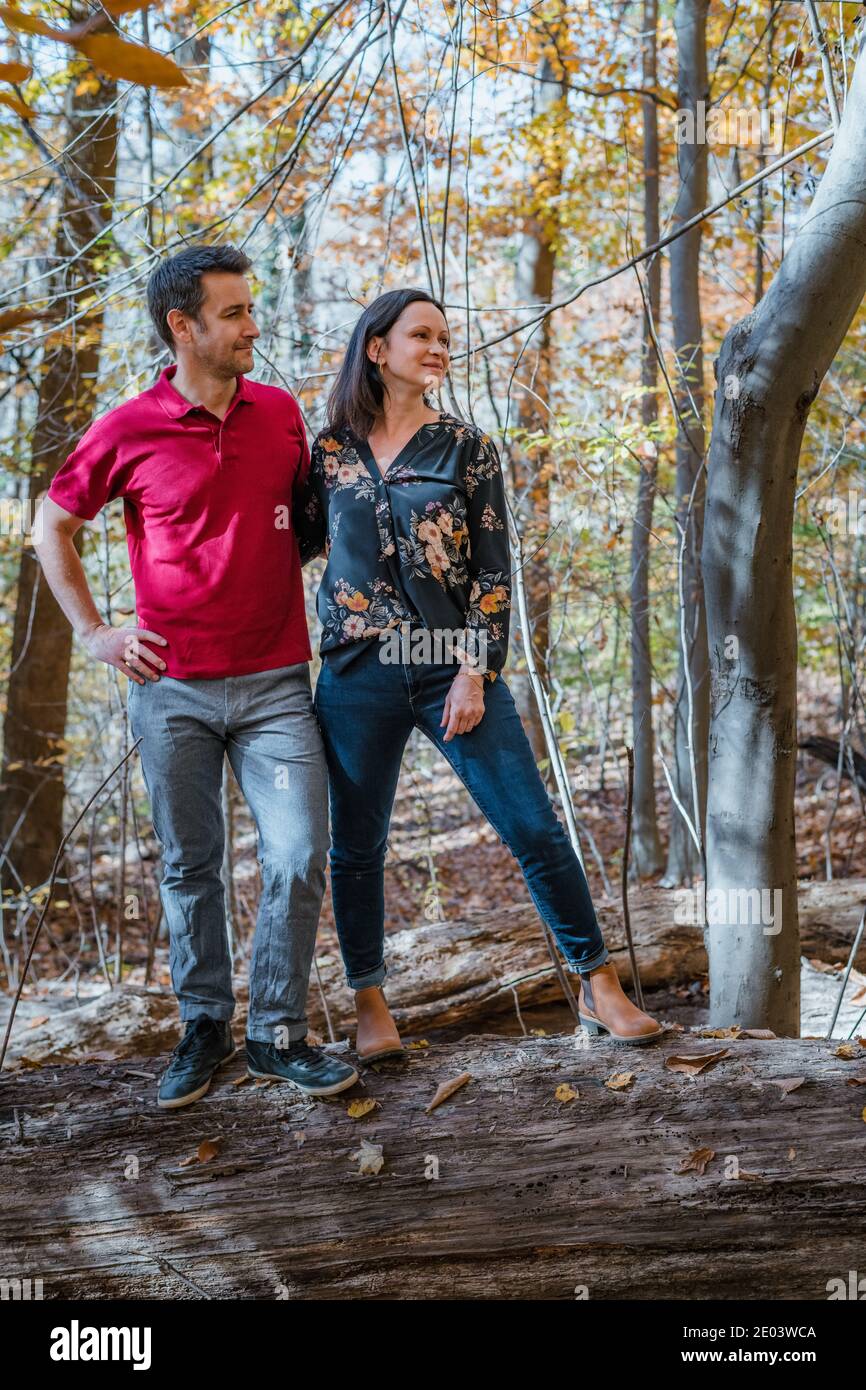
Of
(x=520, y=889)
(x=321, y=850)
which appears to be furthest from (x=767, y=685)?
(x=520, y=889)

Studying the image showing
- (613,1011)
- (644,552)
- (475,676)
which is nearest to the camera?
(475,676)

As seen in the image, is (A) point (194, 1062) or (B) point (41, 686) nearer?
(A) point (194, 1062)

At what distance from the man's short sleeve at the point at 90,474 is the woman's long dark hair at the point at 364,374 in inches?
21.2

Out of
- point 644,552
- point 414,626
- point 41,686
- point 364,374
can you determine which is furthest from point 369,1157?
point 41,686

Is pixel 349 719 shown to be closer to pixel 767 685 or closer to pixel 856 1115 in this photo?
pixel 767 685

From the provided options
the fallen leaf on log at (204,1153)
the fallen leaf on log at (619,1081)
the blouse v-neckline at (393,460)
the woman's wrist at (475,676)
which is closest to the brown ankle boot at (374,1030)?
the fallen leaf on log at (204,1153)

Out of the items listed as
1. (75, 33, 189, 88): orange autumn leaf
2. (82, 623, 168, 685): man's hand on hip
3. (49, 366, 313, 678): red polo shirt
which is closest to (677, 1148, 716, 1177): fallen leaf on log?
(49, 366, 313, 678): red polo shirt

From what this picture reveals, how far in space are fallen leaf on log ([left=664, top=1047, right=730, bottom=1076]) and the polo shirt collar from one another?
6.37 feet

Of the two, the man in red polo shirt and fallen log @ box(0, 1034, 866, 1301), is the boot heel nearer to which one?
fallen log @ box(0, 1034, 866, 1301)

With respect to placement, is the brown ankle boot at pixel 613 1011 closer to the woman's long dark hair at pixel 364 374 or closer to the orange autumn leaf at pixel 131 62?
the woman's long dark hair at pixel 364 374

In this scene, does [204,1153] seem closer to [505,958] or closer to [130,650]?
[130,650]

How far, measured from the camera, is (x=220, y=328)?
8.54 feet

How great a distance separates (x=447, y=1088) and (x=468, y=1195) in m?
0.27

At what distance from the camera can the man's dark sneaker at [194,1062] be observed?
266cm
